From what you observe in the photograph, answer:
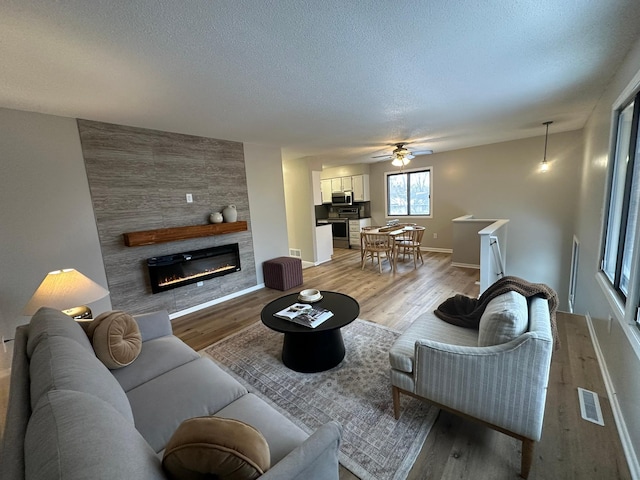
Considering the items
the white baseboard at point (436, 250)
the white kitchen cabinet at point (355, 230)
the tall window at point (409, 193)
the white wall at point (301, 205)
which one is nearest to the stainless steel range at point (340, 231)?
the white kitchen cabinet at point (355, 230)

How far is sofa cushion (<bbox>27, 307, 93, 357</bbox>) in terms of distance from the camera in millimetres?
1296

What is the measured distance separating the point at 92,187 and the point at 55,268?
0.90m

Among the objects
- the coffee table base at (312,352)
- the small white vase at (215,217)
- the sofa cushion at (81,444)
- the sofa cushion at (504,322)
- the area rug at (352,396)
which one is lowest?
the area rug at (352,396)

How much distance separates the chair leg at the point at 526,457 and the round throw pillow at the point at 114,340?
2.30 metres

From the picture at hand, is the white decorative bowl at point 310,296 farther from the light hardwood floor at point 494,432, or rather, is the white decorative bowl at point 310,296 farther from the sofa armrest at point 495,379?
the sofa armrest at point 495,379

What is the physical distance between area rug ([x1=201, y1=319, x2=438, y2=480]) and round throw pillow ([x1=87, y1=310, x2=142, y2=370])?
897 mm

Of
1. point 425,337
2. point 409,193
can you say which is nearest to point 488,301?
point 425,337

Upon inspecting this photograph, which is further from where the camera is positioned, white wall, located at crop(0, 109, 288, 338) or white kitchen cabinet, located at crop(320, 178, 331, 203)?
white kitchen cabinet, located at crop(320, 178, 331, 203)

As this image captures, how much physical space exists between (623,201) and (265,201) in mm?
4248

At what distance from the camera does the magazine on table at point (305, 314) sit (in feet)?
7.29

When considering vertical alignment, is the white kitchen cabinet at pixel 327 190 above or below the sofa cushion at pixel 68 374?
above

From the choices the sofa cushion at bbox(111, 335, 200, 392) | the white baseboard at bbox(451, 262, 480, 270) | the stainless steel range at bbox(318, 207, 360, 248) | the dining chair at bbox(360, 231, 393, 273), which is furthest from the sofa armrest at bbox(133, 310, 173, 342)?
the stainless steel range at bbox(318, 207, 360, 248)

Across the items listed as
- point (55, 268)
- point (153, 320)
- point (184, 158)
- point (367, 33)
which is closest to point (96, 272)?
point (55, 268)

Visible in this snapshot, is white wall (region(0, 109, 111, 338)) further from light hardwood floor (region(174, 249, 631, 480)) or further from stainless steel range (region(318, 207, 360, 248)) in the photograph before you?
stainless steel range (region(318, 207, 360, 248))
